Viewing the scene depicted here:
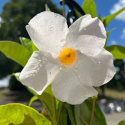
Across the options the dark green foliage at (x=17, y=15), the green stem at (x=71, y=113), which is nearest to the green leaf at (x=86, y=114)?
the green stem at (x=71, y=113)

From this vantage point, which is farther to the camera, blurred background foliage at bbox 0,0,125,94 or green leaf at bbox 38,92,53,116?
blurred background foliage at bbox 0,0,125,94

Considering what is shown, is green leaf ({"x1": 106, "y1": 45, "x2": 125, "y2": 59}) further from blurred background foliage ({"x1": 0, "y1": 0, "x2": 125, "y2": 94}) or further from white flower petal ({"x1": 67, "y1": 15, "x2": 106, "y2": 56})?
blurred background foliage ({"x1": 0, "y1": 0, "x2": 125, "y2": 94})

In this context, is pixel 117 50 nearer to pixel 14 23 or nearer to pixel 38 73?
pixel 38 73

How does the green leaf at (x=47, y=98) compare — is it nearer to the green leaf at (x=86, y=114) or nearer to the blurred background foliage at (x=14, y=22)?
the green leaf at (x=86, y=114)

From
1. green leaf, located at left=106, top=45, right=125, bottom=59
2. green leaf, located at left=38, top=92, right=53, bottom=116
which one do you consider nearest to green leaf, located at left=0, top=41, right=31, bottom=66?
green leaf, located at left=38, top=92, right=53, bottom=116

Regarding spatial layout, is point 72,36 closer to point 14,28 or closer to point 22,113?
point 22,113

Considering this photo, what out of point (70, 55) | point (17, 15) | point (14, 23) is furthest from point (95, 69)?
point (17, 15)
